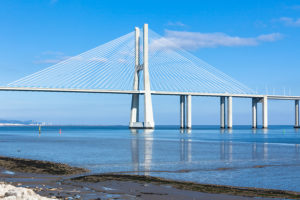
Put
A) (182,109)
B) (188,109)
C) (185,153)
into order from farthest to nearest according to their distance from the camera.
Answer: (182,109), (188,109), (185,153)

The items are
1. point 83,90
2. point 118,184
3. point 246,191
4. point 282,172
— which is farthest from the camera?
point 83,90

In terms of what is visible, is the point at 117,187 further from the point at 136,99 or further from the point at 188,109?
the point at 188,109

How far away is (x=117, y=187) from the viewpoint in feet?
39.1

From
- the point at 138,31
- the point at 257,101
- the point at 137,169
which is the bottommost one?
the point at 137,169

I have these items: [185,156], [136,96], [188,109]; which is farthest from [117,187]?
[188,109]

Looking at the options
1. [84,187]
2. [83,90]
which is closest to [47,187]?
[84,187]

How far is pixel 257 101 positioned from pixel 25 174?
9646cm

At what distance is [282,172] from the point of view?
16141 millimetres

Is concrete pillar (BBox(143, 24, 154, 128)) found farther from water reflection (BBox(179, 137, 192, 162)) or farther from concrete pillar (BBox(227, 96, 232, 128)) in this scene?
water reflection (BBox(179, 137, 192, 162))

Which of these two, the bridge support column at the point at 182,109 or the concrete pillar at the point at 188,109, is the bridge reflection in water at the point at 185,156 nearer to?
the concrete pillar at the point at 188,109

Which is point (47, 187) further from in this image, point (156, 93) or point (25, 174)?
point (156, 93)

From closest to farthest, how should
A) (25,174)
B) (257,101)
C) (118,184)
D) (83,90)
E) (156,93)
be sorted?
(118,184), (25,174), (83,90), (156,93), (257,101)

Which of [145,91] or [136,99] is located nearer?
[145,91]

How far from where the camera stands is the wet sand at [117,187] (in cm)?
1058
